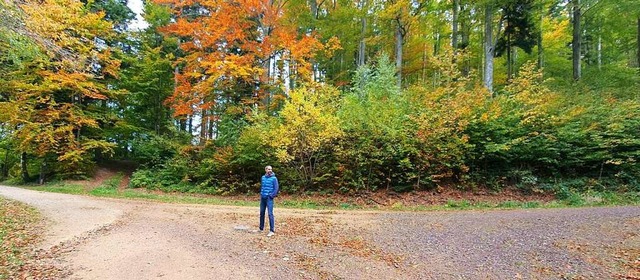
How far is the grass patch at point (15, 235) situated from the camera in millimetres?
4797

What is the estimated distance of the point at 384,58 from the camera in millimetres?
15242

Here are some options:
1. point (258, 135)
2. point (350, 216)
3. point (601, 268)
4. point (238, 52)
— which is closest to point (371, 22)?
point (238, 52)

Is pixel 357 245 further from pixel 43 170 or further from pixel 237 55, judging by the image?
pixel 43 170

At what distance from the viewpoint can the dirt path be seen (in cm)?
467

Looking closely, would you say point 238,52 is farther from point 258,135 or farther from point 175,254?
point 175,254

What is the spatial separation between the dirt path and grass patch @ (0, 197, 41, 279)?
372 mm

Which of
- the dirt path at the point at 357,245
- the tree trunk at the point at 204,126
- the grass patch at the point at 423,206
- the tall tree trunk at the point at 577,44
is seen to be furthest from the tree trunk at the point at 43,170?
the tall tree trunk at the point at 577,44

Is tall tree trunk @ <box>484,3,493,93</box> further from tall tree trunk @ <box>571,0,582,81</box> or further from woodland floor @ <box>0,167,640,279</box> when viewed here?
woodland floor @ <box>0,167,640,279</box>

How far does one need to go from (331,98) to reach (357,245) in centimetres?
853

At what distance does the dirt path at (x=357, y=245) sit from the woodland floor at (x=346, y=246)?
0.02 metres

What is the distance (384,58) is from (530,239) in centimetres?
1083

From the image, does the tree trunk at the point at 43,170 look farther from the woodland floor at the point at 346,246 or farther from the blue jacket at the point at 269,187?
the blue jacket at the point at 269,187

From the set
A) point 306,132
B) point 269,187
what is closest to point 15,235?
point 269,187

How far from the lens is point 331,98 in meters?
13.7
